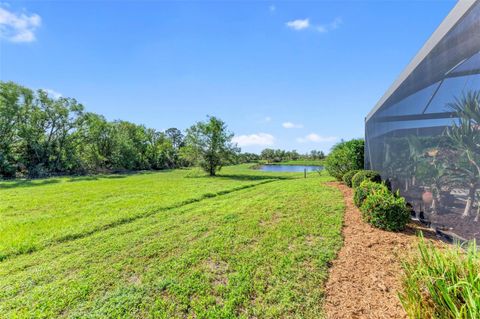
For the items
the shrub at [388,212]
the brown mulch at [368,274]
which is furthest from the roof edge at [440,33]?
the brown mulch at [368,274]

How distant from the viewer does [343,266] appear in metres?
2.94

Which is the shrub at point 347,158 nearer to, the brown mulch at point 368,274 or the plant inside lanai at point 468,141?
the brown mulch at point 368,274

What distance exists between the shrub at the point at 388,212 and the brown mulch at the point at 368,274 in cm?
14

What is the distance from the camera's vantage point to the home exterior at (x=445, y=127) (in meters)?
2.78

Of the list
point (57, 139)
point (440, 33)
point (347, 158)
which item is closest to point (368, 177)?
point (347, 158)

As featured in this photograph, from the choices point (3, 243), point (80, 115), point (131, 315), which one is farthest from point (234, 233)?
point (80, 115)

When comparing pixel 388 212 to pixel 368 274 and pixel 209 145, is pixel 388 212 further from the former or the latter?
pixel 209 145

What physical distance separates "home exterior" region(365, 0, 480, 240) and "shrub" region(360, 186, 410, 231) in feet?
1.69

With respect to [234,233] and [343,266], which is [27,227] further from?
[343,266]

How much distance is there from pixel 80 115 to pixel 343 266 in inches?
1206

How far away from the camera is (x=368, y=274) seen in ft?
8.99

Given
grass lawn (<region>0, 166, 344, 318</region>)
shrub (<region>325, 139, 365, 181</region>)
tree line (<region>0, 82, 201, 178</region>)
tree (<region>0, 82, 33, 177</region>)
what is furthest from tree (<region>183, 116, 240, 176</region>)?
tree (<region>0, 82, 33, 177</region>)

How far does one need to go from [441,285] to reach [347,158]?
954 centimetres

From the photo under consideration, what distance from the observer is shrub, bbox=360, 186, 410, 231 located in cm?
399
